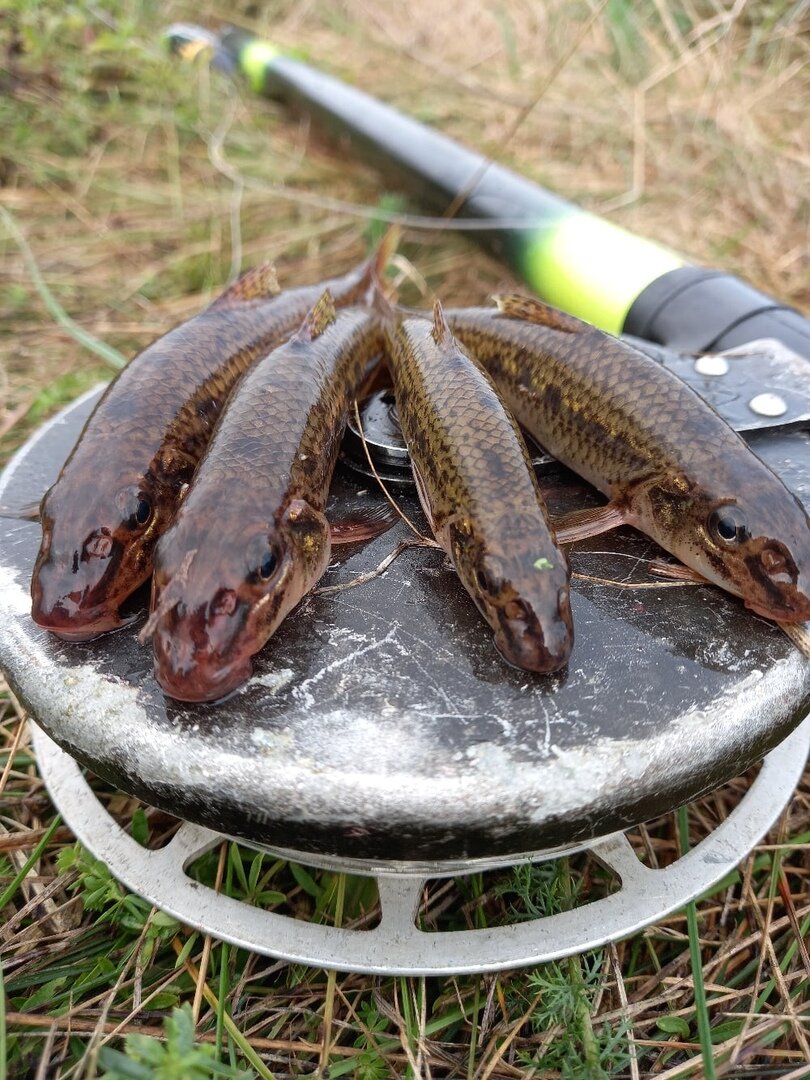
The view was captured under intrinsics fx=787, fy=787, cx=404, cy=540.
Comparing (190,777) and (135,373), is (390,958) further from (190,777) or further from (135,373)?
(135,373)

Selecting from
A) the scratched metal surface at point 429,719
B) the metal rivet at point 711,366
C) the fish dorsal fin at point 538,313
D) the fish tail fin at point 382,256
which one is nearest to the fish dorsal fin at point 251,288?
the fish tail fin at point 382,256

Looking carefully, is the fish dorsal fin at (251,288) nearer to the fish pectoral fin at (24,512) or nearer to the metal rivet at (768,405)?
the fish pectoral fin at (24,512)

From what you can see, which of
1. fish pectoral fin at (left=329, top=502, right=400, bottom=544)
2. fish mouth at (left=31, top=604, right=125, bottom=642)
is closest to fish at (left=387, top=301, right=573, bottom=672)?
fish pectoral fin at (left=329, top=502, right=400, bottom=544)

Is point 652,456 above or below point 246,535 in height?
above

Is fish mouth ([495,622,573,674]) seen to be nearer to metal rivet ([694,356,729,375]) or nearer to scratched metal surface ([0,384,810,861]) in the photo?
scratched metal surface ([0,384,810,861])

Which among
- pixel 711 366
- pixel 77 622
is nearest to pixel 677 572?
pixel 711 366

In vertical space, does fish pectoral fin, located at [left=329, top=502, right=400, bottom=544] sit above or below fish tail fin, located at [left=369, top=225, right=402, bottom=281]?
below

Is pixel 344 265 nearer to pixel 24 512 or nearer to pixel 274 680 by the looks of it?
pixel 24 512
